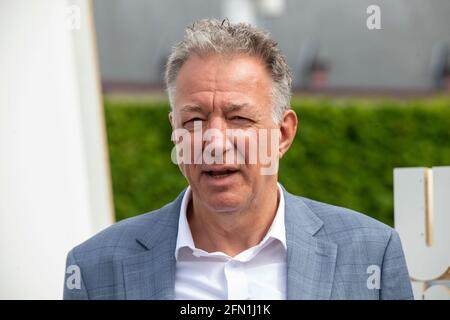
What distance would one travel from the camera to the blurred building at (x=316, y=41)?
6.11 m

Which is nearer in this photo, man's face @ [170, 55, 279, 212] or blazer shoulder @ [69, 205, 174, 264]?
man's face @ [170, 55, 279, 212]

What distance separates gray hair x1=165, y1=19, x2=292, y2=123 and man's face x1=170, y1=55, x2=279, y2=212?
18 millimetres

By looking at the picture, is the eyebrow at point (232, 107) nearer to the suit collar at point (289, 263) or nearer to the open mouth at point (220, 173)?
the open mouth at point (220, 173)

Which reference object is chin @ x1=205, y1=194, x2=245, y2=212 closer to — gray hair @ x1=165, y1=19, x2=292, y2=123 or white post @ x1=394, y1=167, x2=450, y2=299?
gray hair @ x1=165, y1=19, x2=292, y2=123

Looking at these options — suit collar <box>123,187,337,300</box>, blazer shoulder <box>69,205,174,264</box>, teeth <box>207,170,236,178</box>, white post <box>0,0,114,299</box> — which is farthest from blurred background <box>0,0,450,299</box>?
teeth <box>207,170,236,178</box>

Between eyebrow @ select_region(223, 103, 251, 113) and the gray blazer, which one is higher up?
eyebrow @ select_region(223, 103, 251, 113)

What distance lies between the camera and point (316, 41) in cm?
698

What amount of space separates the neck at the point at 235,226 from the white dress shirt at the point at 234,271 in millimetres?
27

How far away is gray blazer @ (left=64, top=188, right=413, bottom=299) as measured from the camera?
187cm

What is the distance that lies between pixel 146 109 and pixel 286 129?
3.05m

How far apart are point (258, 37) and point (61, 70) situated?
903 millimetres

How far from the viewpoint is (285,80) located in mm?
1915

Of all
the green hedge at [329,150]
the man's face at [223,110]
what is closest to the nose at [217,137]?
the man's face at [223,110]

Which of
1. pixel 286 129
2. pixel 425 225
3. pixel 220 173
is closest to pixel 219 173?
pixel 220 173
